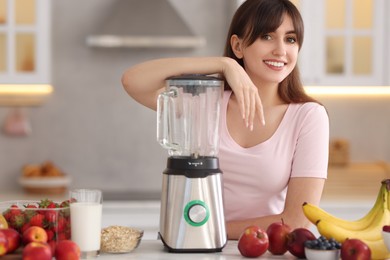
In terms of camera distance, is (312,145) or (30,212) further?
(312,145)

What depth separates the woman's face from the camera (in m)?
2.28

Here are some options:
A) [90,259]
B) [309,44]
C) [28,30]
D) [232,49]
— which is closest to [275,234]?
[90,259]

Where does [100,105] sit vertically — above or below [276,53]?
below

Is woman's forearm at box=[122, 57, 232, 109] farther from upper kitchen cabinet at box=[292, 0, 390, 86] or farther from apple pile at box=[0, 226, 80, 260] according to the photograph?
upper kitchen cabinet at box=[292, 0, 390, 86]

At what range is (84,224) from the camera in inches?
71.7

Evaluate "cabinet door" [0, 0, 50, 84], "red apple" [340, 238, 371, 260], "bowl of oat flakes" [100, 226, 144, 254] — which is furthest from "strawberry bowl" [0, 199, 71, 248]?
"cabinet door" [0, 0, 50, 84]

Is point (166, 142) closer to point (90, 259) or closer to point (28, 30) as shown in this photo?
point (90, 259)

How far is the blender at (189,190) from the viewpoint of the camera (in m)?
1.91

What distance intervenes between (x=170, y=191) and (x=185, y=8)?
2916 mm

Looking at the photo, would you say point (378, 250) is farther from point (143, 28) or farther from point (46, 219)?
point (143, 28)

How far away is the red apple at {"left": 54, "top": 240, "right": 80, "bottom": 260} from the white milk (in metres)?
0.09

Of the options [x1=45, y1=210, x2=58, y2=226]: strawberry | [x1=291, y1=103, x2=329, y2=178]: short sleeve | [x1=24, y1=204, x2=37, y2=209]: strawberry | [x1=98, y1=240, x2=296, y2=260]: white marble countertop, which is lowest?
[x1=98, y1=240, x2=296, y2=260]: white marble countertop

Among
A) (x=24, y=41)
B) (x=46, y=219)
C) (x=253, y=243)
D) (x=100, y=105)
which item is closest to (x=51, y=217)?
(x=46, y=219)

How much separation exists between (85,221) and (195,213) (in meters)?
0.28
